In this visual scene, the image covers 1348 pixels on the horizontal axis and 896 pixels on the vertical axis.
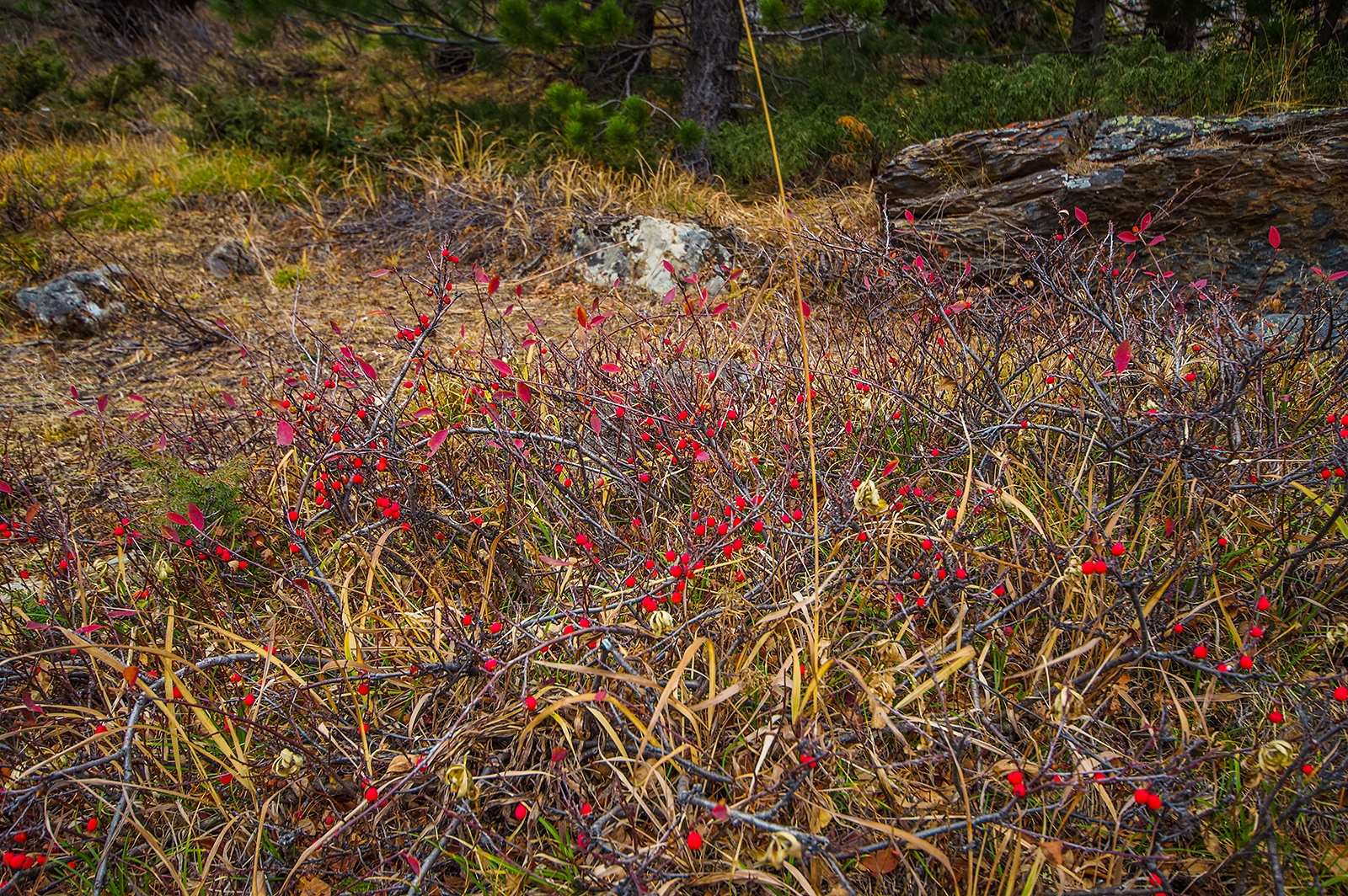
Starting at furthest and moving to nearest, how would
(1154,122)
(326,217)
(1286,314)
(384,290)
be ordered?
(326,217) < (384,290) < (1154,122) < (1286,314)

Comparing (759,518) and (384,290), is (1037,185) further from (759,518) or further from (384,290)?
(384,290)

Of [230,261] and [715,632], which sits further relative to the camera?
[230,261]

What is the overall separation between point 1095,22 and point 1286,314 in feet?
10.9

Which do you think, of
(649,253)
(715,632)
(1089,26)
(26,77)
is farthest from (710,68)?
(26,77)

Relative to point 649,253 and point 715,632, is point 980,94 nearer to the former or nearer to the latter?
point 649,253

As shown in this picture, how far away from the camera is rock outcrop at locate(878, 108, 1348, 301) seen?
11.9 feet

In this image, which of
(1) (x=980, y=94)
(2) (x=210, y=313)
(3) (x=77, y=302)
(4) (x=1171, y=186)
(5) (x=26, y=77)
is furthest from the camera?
(5) (x=26, y=77)

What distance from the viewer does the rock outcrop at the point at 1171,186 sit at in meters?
3.62

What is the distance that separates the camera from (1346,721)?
128 cm

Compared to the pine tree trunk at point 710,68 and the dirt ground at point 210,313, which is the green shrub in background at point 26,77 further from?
the pine tree trunk at point 710,68

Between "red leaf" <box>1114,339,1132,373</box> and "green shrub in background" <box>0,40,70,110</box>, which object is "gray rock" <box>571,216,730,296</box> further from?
"green shrub in background" <box>0,40,70,110</box>

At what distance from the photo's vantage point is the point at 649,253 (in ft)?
15.4

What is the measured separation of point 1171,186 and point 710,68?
11.2ft

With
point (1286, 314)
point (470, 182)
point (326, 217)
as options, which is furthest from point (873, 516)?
point (326, 217)
